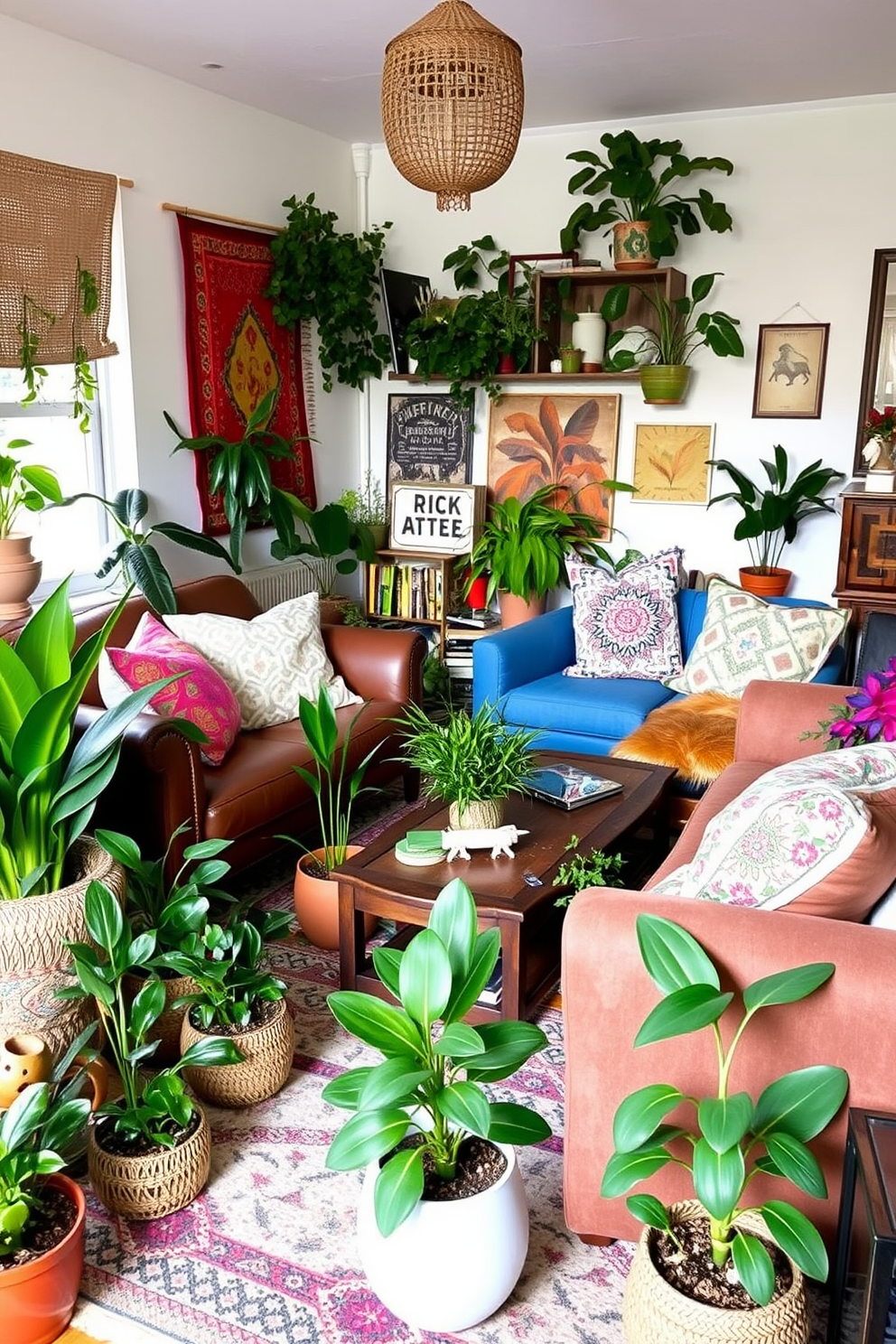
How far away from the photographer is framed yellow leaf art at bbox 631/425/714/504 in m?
4.61

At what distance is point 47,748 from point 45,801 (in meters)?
0.11

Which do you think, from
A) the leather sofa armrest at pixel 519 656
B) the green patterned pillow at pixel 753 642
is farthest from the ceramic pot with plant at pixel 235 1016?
the green patterned pillow at pixel 753 642

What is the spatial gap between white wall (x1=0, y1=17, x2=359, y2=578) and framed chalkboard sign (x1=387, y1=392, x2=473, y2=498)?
902 millimetres

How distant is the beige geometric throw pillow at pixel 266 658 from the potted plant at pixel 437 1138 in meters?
1.83

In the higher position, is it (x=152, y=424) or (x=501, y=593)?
(x=152, y=424)

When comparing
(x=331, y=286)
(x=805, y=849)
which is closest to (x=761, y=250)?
(x=331, y=286)

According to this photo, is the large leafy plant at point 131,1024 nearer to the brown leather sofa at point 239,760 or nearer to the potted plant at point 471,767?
the brown leather sofa at point 239,760

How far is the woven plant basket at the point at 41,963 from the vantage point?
2043 millimetres

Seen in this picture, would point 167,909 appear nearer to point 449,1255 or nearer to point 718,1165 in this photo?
point 449,1255

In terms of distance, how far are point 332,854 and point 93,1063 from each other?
848 millimetres

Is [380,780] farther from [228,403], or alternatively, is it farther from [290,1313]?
[290,1313]

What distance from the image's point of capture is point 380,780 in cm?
389

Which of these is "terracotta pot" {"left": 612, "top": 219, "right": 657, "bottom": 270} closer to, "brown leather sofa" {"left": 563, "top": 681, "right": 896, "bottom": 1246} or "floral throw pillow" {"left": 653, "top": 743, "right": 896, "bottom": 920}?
"floral throw pillow" {"left": 653, "top": 743, "right": 896, "bottom": 920}

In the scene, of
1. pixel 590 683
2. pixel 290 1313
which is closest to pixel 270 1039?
pixel 290 1313
